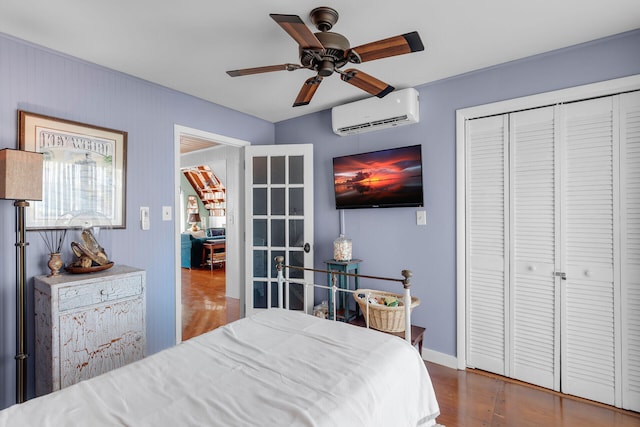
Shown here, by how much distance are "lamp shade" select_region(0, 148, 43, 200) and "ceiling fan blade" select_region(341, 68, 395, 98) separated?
189 cm

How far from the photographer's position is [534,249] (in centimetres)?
234

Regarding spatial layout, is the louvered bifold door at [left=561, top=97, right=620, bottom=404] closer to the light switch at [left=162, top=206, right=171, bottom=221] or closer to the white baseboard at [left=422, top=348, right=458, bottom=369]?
the white baseboard at [left=422, top=348, right=458, bottom=369]

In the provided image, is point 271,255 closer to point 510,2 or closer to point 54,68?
point 54,68

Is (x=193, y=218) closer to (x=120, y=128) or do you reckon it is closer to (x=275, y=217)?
(x=275, y=217)

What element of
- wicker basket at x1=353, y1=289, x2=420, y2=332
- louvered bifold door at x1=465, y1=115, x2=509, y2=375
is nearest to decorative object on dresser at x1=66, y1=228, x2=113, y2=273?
wicker basket at x1=353, y1=289, x2=420, y2=332

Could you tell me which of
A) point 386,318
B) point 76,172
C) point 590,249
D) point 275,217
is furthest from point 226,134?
point 590,249

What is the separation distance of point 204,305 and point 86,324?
2566 mm

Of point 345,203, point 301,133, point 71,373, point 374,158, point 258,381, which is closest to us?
point 258,381

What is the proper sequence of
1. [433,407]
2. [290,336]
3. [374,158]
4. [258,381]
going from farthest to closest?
[374,158] → [290,336] → [433,407] → [258,381]

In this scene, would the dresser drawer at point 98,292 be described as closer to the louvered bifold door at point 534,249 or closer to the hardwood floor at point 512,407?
the hardwood floor at point 512,407

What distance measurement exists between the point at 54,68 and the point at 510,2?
2902 mm

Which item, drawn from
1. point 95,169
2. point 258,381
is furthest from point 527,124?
point 95,169

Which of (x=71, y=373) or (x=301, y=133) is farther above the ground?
(x=301, y=133)

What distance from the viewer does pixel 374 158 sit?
3.00m
